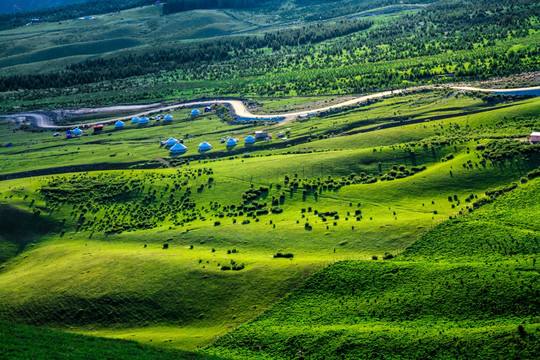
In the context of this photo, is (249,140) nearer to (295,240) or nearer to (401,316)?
(295,240)

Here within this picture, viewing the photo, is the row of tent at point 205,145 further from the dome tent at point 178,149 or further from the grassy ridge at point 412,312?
the grassy ridge at point 412,312

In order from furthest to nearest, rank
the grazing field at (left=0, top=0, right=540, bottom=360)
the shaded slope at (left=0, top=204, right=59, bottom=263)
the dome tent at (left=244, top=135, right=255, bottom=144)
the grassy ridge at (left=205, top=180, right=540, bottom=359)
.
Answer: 1. the dome tent at (left=244, top=135, right=255, bottom=144)
2. the shaded slope at (left=0, top=204, right=59, bottom=263)
3. the grazing field at (left=0, top=0, right=540, bottom=360)
4. the grassy ridge at (left=205, top=180, right=540, bottom=359)

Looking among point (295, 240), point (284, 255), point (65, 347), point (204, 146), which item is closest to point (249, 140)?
point (204, 146)

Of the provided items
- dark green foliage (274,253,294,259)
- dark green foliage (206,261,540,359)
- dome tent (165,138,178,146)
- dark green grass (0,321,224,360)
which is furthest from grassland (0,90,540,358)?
dome tent (165,138,178,146)

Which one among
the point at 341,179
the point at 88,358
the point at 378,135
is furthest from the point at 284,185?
the point at 88,358

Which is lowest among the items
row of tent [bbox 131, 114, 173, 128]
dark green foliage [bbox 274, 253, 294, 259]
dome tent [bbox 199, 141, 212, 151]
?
dark green foliage [bbox 274, 253, 294, 259]

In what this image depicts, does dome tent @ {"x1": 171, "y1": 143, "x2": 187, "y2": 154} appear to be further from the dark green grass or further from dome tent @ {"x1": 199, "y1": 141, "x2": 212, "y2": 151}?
the dark green grass
